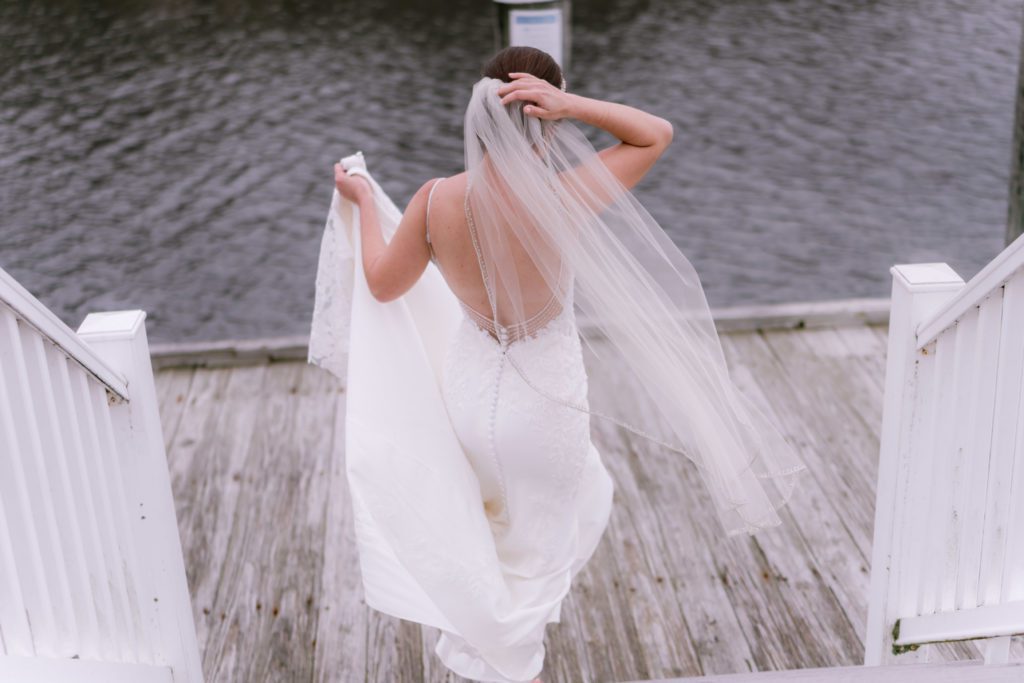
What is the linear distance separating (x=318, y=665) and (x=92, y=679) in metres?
0.95

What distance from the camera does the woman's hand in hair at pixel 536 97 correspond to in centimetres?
234

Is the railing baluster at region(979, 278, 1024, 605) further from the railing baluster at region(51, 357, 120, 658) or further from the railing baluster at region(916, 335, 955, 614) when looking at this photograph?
the railing baluster at region(51, 357, 120, 658)

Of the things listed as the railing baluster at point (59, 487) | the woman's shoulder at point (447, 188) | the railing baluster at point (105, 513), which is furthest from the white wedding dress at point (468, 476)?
the railing baluster at point (59, 487)

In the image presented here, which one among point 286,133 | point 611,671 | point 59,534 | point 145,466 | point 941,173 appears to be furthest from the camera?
point 286,133

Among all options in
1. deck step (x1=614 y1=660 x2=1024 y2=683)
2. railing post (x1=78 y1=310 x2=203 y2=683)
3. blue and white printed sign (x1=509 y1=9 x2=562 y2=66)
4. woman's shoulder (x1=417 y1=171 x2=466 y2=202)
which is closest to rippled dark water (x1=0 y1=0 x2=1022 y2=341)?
blue and white printed sign (x1=509 y1=9 x2=562 y2=66)

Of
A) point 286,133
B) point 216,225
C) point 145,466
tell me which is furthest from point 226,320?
point 145,466

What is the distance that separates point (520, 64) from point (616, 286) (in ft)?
1.70

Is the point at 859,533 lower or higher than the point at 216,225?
higher

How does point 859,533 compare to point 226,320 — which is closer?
point 859,533

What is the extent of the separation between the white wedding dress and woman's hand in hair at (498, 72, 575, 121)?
0.50 m

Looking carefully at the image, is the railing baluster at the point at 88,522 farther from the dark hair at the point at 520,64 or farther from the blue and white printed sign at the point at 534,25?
the blue and white printed sign at the point at 534,25

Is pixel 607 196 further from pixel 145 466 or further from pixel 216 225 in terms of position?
pixel 216 225

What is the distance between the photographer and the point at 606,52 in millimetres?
11016

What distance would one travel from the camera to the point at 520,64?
242 centimetres
